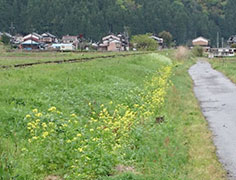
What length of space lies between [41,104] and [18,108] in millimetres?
981

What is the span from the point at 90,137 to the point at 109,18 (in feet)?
306

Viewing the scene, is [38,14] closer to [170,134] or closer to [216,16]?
[216,16]

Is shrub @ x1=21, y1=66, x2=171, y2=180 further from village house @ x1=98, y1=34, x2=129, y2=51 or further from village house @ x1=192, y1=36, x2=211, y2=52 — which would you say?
village house @ x1=192, y1=36, x2=211, y2=52

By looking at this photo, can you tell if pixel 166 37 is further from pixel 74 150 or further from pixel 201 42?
pixel 74 150

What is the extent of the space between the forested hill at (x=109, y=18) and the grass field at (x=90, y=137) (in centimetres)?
8017

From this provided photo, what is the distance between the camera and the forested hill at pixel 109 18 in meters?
92.4

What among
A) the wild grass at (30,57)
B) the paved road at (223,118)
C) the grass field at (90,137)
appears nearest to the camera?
the grass field at (90,137)

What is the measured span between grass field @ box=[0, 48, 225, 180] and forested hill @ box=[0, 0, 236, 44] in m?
80.2

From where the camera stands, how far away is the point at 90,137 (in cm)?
722

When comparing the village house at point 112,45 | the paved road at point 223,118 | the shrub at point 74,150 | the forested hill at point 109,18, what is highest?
the forested hill at point 109,18

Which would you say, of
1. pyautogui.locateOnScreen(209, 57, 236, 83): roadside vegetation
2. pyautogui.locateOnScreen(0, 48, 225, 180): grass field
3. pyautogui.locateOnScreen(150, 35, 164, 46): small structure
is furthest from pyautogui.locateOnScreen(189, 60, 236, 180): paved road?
pyautogui.locateOnScreen(150, 35, 164, 46): small structure

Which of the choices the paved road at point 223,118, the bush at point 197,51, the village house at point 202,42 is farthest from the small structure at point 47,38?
the paved road at point 223,118

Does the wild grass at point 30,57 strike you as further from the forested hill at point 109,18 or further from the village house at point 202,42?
the village house at point 202,42

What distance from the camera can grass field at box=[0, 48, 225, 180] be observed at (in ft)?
21.5
